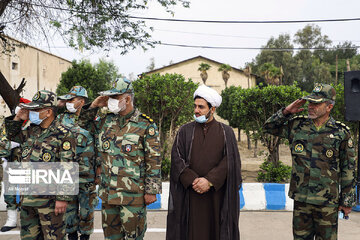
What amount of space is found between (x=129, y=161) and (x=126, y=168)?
73 millimetres

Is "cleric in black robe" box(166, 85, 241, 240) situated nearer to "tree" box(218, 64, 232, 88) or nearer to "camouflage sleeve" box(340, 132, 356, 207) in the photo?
"camouflage sleeve" box(340, 132, 356, 207)

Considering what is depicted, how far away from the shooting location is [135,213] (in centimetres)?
316

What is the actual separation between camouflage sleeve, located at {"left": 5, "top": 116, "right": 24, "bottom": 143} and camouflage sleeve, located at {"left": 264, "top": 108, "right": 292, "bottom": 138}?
2751 millimetres

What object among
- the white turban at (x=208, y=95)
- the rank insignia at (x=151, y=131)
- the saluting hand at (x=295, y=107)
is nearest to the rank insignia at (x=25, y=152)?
the rank insignia at (x=151, y=131)

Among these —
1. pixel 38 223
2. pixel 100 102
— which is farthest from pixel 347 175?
pixel 38 223

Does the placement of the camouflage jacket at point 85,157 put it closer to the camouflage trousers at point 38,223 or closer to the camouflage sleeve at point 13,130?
the camouflage sleeve at point 13,130

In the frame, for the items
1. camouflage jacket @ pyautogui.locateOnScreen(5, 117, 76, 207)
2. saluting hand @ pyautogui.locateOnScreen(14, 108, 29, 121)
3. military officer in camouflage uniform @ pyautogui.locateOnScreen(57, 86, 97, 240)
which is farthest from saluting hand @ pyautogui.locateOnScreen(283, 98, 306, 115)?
saluting hand @ pyautogui.locateOnScreen(14, 108, 29, 121)

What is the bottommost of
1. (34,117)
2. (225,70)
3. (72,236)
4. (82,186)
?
(72,236)

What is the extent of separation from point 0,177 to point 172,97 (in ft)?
16.3

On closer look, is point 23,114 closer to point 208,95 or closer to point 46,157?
point 46,157

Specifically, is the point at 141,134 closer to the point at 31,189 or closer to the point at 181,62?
the point at 31,189

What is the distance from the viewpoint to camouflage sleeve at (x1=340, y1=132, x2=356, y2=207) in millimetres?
3264

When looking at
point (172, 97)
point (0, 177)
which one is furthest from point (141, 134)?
point (172, 97)

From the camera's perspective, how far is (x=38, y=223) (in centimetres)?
318
